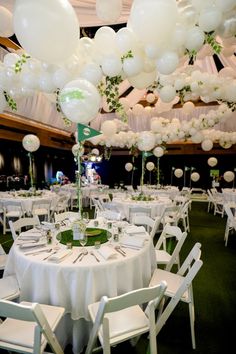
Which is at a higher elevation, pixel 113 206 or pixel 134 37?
pixel 134 37

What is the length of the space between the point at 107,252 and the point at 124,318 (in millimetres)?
600

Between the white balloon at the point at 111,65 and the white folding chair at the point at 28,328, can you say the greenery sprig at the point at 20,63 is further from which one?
the white folding chair at the point at 28,328

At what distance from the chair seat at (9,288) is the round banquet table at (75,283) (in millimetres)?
110

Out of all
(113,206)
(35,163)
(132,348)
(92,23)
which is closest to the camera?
(132,348)

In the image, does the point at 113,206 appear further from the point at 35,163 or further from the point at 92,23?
the point at 35,163

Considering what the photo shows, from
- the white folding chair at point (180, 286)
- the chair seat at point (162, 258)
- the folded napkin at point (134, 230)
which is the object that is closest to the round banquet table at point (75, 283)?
the white folding chair at point (180, 286)

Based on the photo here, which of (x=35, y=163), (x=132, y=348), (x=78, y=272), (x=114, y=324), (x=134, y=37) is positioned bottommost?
(x=132, y=348)

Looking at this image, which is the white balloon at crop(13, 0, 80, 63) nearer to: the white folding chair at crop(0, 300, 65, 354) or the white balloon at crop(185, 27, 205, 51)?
the white balloon at crop(185, 27, 205, 51)

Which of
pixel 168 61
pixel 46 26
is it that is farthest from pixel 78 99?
pixel 168 61

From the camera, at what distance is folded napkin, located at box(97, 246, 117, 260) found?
95.1 inches

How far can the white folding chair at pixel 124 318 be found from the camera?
1.69m

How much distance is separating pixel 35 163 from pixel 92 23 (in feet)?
28.1

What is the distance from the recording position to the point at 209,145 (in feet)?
32.4

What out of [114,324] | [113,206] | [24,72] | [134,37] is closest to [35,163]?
[113,206]
